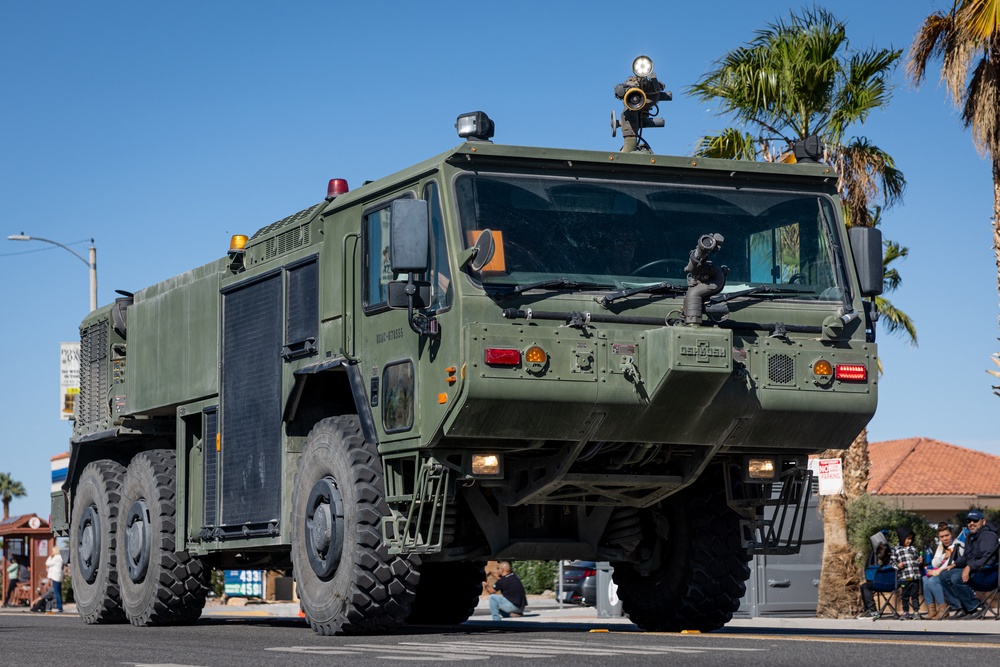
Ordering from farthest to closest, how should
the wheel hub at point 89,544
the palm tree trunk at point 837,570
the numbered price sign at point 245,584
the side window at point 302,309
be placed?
the numbered price sign at point 245,584
the palm tree trunk at point 837,570
the wheel hub at point 89,544
the side window at point 302,309

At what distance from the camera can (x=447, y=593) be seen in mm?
15742

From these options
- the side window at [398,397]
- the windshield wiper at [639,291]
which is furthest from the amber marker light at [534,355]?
the side window at [398,397]

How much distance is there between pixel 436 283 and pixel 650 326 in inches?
57.3

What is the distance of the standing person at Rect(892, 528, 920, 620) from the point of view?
21844 mm

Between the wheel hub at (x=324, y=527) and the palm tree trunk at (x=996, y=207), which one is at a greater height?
the palm tree trunk at (x=996, y=207)

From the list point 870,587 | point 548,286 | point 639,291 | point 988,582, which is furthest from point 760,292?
point 870,587

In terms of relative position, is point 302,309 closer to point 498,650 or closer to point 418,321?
point 418,321

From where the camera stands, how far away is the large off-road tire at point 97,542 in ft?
53.0

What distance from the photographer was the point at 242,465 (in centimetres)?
1357

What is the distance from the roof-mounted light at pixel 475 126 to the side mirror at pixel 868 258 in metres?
2.68

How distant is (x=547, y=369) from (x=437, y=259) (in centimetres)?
108

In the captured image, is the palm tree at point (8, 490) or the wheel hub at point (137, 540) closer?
the wheel hub at point (137, 540)

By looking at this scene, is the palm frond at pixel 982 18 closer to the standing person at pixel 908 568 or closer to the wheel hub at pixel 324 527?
the standing person at pixel 908 568

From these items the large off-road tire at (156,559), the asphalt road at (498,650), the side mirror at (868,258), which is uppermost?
the side mirror at (868,258)
